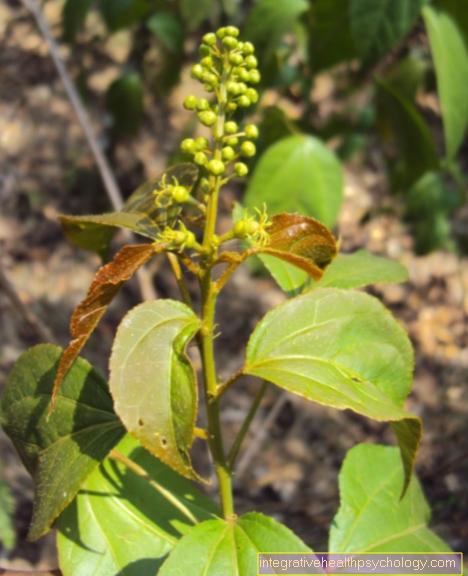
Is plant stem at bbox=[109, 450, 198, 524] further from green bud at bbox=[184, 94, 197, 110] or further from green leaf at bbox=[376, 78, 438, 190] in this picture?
green leaf at bbox=[376, 78, 438, 190]

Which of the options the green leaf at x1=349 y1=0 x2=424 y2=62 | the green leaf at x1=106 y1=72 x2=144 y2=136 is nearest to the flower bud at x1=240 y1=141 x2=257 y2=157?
the green leaf at x1=349 y1=0 x2=424 y2=62

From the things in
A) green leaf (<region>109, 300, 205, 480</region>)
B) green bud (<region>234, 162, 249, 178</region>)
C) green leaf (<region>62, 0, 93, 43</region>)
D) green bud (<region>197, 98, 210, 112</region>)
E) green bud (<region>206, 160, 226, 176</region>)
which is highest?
green leaf (<region>62, 0, 93, 43</region>)

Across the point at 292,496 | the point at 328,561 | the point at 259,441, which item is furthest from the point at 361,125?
the point at 328,561

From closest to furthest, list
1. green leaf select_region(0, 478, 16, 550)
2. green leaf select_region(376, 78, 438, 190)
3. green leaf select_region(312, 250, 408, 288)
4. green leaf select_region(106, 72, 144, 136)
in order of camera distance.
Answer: green leaf select_region(0, 478, 16, 550) < green leaf select_region(312, 250, 408, 288) < green leaf select_region(376, 78, 438, 190) < green leaf select_region(106, 72, 144, 136)

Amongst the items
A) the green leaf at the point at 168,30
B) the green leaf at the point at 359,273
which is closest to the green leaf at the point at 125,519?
the green leaf at the point at 359,273

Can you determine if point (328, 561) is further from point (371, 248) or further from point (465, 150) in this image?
point (465, 150)

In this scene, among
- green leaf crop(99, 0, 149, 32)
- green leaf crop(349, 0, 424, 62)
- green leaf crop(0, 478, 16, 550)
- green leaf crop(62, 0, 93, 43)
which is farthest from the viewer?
green leaf crop(99, 0, 149, 32)
